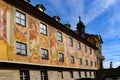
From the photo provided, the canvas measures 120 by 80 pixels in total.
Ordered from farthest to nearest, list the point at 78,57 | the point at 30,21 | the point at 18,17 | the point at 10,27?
the point at 78,57 < the point at 30,21 < the point at 18,17 < the point at 10,27

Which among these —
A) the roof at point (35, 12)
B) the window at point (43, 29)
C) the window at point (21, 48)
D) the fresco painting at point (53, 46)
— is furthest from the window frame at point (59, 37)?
the window at point (21, 48)

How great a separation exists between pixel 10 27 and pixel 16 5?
7.97ft

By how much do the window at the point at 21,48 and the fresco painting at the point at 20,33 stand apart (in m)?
0.47

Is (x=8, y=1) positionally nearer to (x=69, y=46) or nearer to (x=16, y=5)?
(x=16, y=5)

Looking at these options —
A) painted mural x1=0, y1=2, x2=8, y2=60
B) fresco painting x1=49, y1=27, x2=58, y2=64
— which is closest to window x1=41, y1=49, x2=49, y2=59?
fresco painting x1=49, y1=27, x2=58, y2=64

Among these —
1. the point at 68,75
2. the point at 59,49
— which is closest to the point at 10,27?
the point at 59,49

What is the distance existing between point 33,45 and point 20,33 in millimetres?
2372

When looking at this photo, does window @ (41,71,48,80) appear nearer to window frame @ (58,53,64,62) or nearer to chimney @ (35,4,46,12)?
window frame @ (58,53,64,62)

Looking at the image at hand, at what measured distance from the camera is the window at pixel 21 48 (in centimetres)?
2056

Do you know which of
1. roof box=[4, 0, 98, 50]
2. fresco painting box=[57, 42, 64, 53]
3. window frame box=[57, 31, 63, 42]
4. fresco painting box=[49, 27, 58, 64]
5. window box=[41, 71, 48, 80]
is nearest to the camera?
roof box=[4, 0, 98, 50]

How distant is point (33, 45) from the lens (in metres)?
22.8

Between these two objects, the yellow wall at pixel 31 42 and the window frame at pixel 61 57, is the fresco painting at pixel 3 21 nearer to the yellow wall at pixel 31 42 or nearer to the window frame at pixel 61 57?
the yellow wall at pixel 31 42

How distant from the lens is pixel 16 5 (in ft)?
68.6

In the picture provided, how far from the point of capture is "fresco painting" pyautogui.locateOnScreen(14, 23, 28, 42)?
20.4 metres
